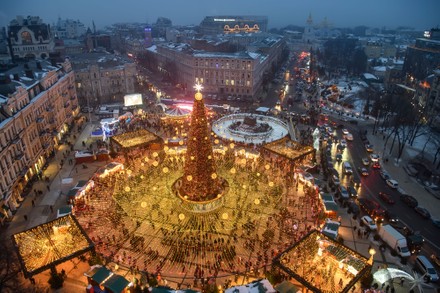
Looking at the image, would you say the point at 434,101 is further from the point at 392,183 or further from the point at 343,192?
the point at 343,192

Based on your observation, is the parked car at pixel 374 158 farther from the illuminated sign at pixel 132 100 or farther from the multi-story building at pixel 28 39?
the multi-story building at pixel 28 39

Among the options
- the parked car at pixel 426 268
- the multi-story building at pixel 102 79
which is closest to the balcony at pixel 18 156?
the multi-story building at pixel 102 79

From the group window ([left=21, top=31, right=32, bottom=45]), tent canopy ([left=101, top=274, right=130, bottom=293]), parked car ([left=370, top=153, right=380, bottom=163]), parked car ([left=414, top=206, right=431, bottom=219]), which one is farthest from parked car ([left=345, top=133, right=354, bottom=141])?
window ([left=21, top=31, right=32, bottom=45])

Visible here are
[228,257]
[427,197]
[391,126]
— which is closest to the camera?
[228,257]

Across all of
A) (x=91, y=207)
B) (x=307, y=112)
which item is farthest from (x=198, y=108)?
(x=307, y=112)

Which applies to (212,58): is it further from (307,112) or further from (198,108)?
(198,108)

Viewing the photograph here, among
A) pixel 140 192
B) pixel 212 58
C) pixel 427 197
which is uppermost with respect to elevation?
pixel 212 58

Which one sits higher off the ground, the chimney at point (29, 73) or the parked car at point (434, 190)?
the chimney at point (29, 73)
